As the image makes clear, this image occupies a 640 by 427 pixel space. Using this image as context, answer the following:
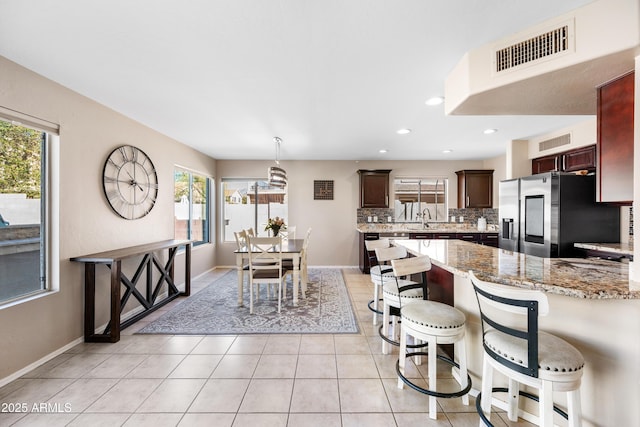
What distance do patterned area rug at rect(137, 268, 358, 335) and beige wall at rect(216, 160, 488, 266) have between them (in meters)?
1.62

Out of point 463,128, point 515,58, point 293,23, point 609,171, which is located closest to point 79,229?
point 293,23

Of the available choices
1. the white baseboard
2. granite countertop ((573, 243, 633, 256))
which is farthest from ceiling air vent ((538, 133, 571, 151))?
the white baseboard

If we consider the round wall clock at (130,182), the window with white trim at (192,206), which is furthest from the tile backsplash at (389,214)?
the round wall clock at (130,182)

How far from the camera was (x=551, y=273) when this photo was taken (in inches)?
61.9

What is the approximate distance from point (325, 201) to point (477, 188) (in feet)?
10.6

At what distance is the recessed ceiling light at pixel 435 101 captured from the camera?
2.62 metres

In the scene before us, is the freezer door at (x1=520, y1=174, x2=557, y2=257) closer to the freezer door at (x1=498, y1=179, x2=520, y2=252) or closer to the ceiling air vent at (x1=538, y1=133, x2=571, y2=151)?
the freezer door at (x1=498, y1=179, x2=520, y2=252)

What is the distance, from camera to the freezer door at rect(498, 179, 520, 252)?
3.90 meters

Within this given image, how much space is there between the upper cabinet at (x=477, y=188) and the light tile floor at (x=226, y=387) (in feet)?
13.9

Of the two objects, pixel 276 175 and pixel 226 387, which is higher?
pixel 276 175

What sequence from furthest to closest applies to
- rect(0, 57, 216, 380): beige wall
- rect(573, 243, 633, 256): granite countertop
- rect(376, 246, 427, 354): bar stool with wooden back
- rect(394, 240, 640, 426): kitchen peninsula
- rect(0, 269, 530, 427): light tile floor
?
rect(573, 243, 633, 256): granite countertop → rect(376, 246, 427, 354): bar stool with wooden back → rect(0, 57, 216, 380): beige wall → rect(0, 269, 530, 427): light tile floor → rect(394, 240, 640, 426): kitchen peninsula

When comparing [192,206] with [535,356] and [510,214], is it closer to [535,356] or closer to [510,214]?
[535,356]

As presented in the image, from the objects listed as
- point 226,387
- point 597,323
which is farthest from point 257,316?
point 597,323

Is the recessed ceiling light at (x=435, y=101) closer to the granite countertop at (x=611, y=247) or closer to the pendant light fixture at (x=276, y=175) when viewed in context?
the pendant light fixture at (x=276, y=175)
